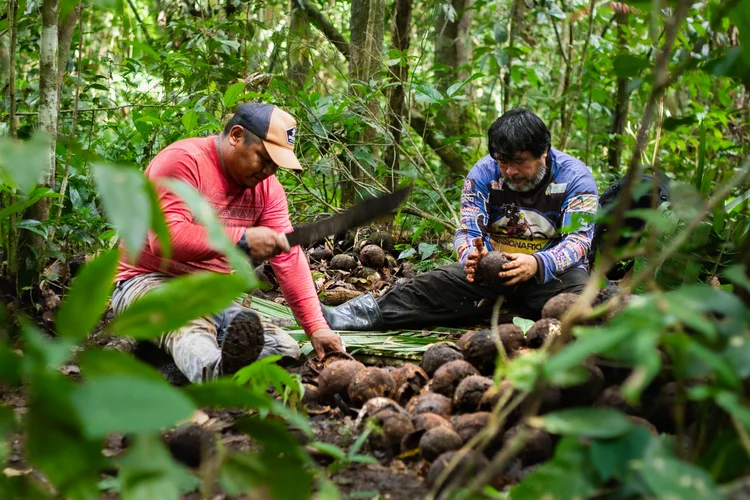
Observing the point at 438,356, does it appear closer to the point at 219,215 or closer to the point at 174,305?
the point at 219,215

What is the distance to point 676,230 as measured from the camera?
3574mm

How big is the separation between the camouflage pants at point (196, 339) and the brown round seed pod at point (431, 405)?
2.72ft

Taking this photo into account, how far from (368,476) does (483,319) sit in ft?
7.39

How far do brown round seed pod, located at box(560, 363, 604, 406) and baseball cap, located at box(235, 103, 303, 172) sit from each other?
168 centimetres

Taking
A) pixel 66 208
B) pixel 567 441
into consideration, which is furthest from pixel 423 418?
pixel 66 208

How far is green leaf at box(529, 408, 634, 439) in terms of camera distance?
4.40 feet

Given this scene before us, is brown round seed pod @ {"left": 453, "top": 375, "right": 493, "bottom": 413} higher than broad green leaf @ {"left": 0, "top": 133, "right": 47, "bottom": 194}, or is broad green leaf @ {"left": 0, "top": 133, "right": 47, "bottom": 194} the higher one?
broad green leaf @ {"left": 0, "top": 133, "right": 47, "bottom": 194}

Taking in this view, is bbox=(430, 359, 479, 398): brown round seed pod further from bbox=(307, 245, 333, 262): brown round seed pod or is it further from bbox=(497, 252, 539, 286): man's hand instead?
bbox=(307, 245, 333, 262): brown round seed pod

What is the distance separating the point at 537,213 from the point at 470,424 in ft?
7.12

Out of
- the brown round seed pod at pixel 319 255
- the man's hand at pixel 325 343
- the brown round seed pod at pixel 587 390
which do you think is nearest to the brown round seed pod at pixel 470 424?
the brown round seed pod at pixel 587 390

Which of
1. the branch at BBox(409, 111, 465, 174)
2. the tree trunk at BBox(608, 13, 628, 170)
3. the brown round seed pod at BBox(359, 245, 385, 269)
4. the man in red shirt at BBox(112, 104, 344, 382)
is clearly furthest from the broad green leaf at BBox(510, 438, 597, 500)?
the branch at BBox(409, 111, 465, 174)

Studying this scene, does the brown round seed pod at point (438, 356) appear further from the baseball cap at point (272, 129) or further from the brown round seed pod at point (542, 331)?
the baseball cap at point (272, 129)

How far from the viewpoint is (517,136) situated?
403 centimetres

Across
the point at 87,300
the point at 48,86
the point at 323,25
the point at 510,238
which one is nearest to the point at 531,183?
the point at 510,238
